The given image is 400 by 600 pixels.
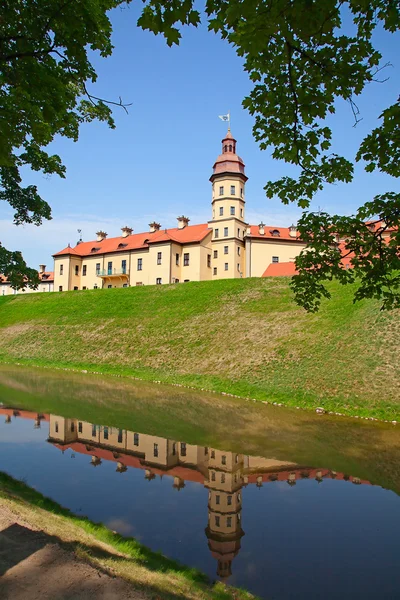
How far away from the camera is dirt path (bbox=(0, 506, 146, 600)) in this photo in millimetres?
4969

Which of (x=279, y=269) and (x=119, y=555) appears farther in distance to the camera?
(x=279, y=269)

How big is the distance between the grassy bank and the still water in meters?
0.47

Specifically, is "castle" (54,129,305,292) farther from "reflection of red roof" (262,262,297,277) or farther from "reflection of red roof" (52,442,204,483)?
"reflection of red roof" (52,442,204,483)

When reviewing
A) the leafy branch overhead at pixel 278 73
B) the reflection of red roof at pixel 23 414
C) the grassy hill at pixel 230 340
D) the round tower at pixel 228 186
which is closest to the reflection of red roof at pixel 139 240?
the round tower at pixel 228 186

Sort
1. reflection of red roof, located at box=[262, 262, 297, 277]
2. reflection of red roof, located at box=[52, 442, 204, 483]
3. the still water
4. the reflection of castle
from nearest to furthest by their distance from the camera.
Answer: the still water → the reflection of castle → reflection of red roof, located at box=[52, 442, 204, 483] → reflection of red roof, located at box=[262, 262, 297, 277]

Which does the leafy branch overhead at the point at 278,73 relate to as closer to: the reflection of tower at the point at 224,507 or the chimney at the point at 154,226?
the reflection of tower at the point at 224,507

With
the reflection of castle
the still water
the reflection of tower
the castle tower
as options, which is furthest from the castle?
the reflection of tower

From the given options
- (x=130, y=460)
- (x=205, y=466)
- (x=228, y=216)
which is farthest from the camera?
(x=228, y=216)

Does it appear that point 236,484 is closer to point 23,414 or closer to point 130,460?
point 130,460

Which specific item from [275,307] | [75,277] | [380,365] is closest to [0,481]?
[380,365]

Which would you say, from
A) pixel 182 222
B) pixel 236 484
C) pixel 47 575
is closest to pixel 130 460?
pixel 236 484

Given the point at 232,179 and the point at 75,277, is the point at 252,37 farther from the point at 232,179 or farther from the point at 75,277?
the point at 75,277

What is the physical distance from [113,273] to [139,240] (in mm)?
6877

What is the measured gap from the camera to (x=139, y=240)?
221 feet
